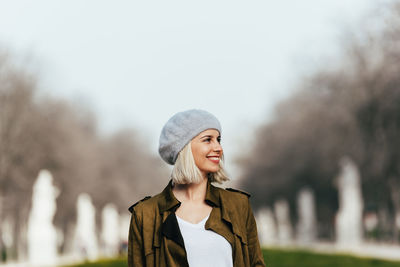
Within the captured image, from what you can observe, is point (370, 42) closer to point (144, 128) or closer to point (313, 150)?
point (313, 150)

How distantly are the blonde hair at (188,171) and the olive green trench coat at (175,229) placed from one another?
0.22 feet

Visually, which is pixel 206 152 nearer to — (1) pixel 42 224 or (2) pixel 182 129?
(2) pixel 182 129

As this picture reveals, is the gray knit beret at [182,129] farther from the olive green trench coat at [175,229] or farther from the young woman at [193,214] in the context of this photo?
the olive green trench coat at [175,229]

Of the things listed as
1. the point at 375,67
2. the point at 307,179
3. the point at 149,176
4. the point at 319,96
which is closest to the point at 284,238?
the point at 149,176

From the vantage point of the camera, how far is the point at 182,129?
4148 mm

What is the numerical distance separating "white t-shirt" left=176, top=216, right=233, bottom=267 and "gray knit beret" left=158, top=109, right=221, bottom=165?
39 cm

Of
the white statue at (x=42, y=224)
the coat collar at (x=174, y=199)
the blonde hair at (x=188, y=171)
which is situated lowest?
the coat collar at (x=174, y=199)

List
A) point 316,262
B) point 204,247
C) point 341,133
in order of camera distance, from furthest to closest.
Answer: point 341,133, point 316,262, point 204,247

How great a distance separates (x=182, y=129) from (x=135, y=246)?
0.62m

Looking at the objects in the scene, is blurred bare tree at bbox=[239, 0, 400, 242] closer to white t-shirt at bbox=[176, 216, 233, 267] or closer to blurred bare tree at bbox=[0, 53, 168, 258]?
blurred bare tree at bbox=[0, 53, 168, 258]

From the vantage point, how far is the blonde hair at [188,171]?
13.4 ft

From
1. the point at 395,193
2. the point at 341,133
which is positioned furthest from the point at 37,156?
the point at 395,193

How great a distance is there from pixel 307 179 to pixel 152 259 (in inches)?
1919

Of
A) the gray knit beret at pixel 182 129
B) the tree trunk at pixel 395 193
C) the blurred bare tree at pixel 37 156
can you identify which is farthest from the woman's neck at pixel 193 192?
the tree trunk at pixel 395 193
